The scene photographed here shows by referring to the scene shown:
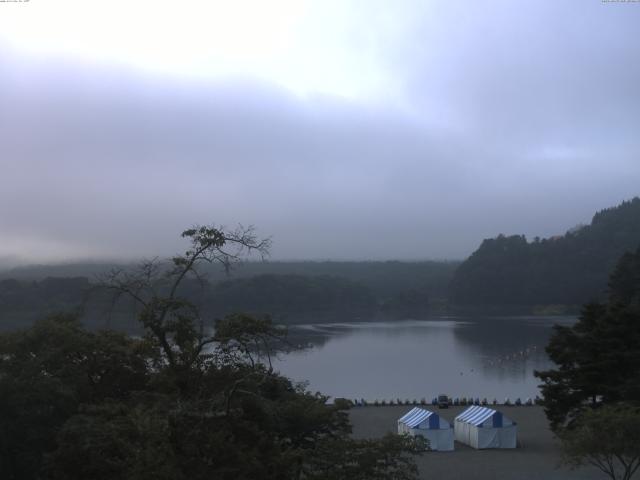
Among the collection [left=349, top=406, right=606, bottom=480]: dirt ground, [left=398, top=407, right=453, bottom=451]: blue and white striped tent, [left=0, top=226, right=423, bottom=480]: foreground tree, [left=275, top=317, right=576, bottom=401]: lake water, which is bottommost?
[left=275, top=317, right=576, bottom=401]: lake water

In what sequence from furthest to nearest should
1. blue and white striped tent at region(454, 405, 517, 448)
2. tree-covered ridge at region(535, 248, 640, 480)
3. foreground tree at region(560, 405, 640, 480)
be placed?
blue and white striped tent at region(454, 405, 517, 448), tree-covered ridge at region(535, 248, 640, 480), foreground tree at region(560, 405, 640, 480)

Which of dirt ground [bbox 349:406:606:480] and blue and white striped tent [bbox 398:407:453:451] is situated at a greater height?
blue and white striped tent [bbox 398:407:453:451]

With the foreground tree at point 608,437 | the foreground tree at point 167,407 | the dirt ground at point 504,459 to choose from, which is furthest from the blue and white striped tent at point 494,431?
the foreground tree at point 167,407

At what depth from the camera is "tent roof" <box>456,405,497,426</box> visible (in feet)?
47.3

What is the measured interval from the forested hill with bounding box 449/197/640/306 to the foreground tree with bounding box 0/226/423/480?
233 ft

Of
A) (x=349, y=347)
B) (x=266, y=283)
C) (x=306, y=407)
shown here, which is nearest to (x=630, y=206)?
(x=266, y=283)

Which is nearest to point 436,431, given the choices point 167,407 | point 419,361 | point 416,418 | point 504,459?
point 416,418

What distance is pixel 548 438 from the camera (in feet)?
50.5

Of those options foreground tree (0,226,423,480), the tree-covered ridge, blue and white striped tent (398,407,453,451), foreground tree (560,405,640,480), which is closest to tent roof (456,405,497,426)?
blue and white striped tent (398,407,453,451)

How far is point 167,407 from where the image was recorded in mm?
5832

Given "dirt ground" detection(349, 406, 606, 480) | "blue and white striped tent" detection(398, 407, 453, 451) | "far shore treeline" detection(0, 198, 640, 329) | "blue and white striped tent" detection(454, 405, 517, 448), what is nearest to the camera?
"dirt ground" detection(349, 406, 606, 480)

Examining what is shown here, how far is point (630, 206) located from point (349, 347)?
2763 inches

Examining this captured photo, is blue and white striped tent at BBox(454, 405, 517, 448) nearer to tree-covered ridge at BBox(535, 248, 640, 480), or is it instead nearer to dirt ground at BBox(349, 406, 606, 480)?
dirt ground at BBox(349, 406, 606, 480)

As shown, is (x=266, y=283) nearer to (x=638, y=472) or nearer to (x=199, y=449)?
(x=638, y=472)
